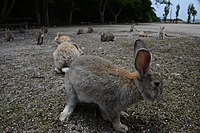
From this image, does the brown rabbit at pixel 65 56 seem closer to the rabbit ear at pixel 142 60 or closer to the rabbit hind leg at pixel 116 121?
the rabbit hind leg at pixel 116 121

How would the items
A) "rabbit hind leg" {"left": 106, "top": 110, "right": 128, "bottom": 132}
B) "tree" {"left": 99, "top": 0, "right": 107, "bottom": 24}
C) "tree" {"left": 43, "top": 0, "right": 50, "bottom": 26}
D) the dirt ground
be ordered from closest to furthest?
"rabbit hind leg" {"left": 106, "top": 110, "right": 128, "bottom": 132} < the dirt ground < "tree" {"left": 43, "top": 0, "right": 50, "bottom": 26} < "tree" {"left": 99, "top": 0, "right": 107, "bottom": 24}

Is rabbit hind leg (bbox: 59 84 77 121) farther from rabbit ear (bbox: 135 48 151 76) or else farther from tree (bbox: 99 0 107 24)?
tree (bbox: 99 0 107 24)

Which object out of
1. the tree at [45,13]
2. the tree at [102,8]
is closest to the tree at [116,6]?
the tree at [102,8]

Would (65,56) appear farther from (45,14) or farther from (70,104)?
(45,14)

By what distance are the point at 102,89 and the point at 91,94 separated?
16 cm

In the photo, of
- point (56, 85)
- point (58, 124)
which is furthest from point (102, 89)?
point (56, 85)

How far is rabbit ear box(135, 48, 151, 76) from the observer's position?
10.8ft

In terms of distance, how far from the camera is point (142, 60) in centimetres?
335

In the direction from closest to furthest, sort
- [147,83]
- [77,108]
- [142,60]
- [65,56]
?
1. [142,60]
2. [147,83]
3. [77,108]
4. [65,56]

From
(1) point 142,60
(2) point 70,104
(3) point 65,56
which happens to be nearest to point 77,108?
(2) point 70,104

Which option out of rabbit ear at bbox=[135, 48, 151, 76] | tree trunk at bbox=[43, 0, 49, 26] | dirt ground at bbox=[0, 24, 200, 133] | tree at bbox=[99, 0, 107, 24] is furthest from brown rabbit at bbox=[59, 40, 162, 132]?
tree at bbox=[99, 0, 107, 24]

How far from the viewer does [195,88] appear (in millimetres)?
5344

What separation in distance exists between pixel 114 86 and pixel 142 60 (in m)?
0.46

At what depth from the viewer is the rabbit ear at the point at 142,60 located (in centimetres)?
330
